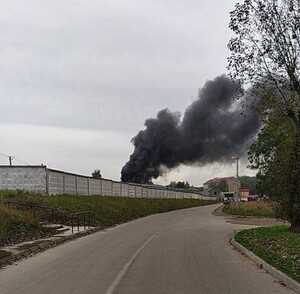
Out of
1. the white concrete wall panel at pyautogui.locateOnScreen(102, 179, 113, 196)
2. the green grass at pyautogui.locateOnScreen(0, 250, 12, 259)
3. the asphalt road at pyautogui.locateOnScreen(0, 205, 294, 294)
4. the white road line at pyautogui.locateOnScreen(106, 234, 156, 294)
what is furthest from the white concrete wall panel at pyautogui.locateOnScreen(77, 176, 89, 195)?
the green grass at pyautogui.locateOnScreen(0, 250, 12, 259)

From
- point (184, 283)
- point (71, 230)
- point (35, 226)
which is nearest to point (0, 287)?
point (184, 283)

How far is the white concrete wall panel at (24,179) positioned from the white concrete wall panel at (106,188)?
16404mm

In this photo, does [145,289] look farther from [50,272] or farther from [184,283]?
[50,272]

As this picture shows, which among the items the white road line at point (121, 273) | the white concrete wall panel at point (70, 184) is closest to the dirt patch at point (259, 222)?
the white concrete wall panel at point (70, 184)

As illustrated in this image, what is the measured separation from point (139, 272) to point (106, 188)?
134ft

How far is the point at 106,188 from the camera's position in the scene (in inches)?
2068

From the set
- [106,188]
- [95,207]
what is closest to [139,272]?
[95,207]

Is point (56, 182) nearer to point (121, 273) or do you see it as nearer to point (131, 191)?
point (131, 191)

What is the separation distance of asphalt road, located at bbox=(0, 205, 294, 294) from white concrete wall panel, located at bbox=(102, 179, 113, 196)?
33081 mm

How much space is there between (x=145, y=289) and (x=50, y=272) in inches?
139

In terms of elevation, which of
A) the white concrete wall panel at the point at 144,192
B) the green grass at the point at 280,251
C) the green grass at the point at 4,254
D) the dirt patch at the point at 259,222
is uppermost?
the white concrete wall panel at the point at 144,192

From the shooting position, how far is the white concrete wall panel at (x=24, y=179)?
114ft

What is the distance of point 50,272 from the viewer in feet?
40.0

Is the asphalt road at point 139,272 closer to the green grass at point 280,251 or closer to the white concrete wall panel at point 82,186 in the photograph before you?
the green grass at point 280,251
